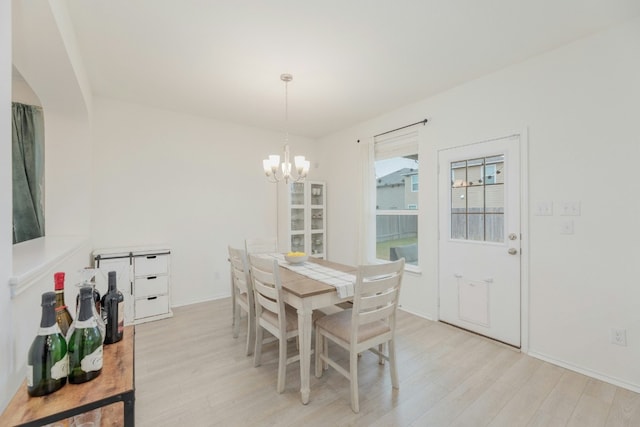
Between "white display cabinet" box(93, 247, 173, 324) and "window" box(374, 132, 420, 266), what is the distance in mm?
2864

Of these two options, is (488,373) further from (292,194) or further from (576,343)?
(292,194)

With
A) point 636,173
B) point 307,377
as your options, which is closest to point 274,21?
point 307,377

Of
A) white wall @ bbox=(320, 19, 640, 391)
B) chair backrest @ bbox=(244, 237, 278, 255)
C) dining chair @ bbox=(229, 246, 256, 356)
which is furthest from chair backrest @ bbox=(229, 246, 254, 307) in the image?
white wall @ bbox=(320, 19, 640, 391)

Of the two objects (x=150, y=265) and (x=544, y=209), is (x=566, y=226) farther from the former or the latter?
(x=150, y=265)

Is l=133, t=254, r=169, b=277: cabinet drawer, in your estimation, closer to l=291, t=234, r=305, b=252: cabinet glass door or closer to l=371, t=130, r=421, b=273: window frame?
l=291, t=234, r=305, b=252: cabinet glass door

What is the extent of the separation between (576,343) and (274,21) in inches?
134

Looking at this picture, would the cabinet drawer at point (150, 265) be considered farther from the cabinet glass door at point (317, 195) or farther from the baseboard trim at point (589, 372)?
the baseboard trim at point (589, 372)

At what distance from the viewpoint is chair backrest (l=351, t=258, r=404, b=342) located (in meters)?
1.77

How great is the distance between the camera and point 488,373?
2213 millimetres

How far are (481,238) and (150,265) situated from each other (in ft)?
12.1

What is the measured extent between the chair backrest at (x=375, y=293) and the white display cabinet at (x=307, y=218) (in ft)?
9.13

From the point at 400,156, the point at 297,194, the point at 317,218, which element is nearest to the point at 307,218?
the point at 317,218

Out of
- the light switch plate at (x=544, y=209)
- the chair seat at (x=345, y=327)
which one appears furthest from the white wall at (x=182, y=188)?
the light switch plate at (x=544, y=209)

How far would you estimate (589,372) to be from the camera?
7.21 ft
